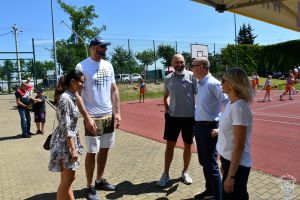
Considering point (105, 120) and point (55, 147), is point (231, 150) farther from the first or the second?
point (105, 120)

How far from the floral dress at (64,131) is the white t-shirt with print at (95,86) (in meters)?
0.88

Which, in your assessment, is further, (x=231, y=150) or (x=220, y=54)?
(x=220, y=54)

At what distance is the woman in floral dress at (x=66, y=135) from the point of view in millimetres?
3945

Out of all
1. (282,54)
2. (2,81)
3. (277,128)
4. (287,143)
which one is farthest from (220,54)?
(287,143)

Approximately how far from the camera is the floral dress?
3.94 meters

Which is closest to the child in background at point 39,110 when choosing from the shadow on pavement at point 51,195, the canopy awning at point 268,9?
the shadow on pavement at point 51,195

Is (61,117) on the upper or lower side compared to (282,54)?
lower

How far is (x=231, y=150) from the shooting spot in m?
3.32

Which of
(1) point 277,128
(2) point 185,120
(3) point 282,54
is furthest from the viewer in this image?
(3) point 282,54

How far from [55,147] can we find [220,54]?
38.1 meters

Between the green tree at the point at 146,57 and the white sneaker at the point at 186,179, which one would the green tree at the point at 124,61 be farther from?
the white sneaker at the point at 186,179

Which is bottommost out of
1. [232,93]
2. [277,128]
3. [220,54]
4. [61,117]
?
[277,128]

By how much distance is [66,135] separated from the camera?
396 centimetres

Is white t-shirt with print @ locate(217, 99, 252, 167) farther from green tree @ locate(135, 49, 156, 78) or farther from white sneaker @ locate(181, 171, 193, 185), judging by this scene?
green tree @ locate(135, 49, 156, 78)
